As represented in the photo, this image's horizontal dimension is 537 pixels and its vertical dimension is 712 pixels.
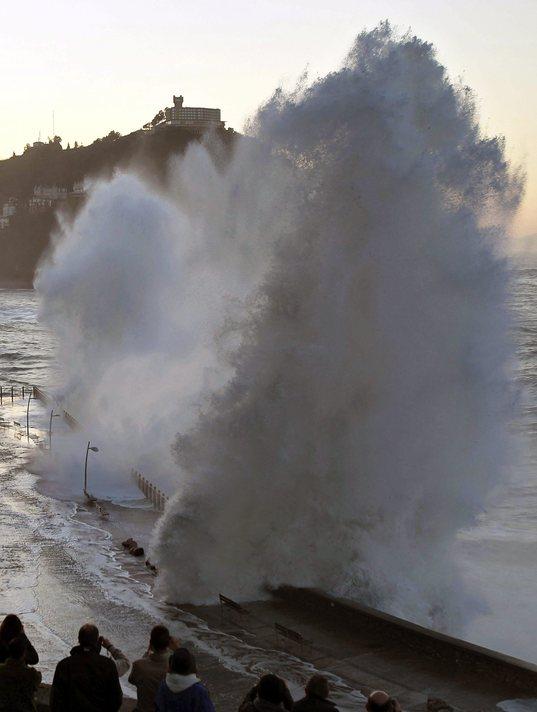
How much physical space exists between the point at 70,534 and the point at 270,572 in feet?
20.0

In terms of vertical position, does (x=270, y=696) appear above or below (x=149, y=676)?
above

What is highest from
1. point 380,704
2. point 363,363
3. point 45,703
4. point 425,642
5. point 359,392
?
point 363,363

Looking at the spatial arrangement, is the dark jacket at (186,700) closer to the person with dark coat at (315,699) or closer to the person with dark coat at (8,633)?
the person with dark coat at (315,699)

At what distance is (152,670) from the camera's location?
5707mm

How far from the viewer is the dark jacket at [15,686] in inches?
213

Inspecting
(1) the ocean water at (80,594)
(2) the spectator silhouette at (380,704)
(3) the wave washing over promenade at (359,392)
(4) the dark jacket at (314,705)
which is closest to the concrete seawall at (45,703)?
(4) the dark jacket at (314,705)

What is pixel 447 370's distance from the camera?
54.0 feet

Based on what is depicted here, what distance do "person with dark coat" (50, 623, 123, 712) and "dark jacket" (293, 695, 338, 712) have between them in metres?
1.07

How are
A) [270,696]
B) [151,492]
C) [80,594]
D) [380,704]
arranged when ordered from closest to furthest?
1. [380,704]
2. [270,696]
3. [80,594]
4. [151,492]

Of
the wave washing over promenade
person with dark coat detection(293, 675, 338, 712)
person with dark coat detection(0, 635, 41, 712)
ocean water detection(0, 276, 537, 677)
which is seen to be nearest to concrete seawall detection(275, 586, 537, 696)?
the wave washing over promenade

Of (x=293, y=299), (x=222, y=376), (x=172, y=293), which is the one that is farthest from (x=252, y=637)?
(x=172, y=293)

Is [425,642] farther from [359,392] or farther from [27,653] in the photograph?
[27,653]

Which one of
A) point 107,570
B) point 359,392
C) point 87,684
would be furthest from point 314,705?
point 107,570

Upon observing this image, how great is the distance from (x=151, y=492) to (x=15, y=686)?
1831 cm
